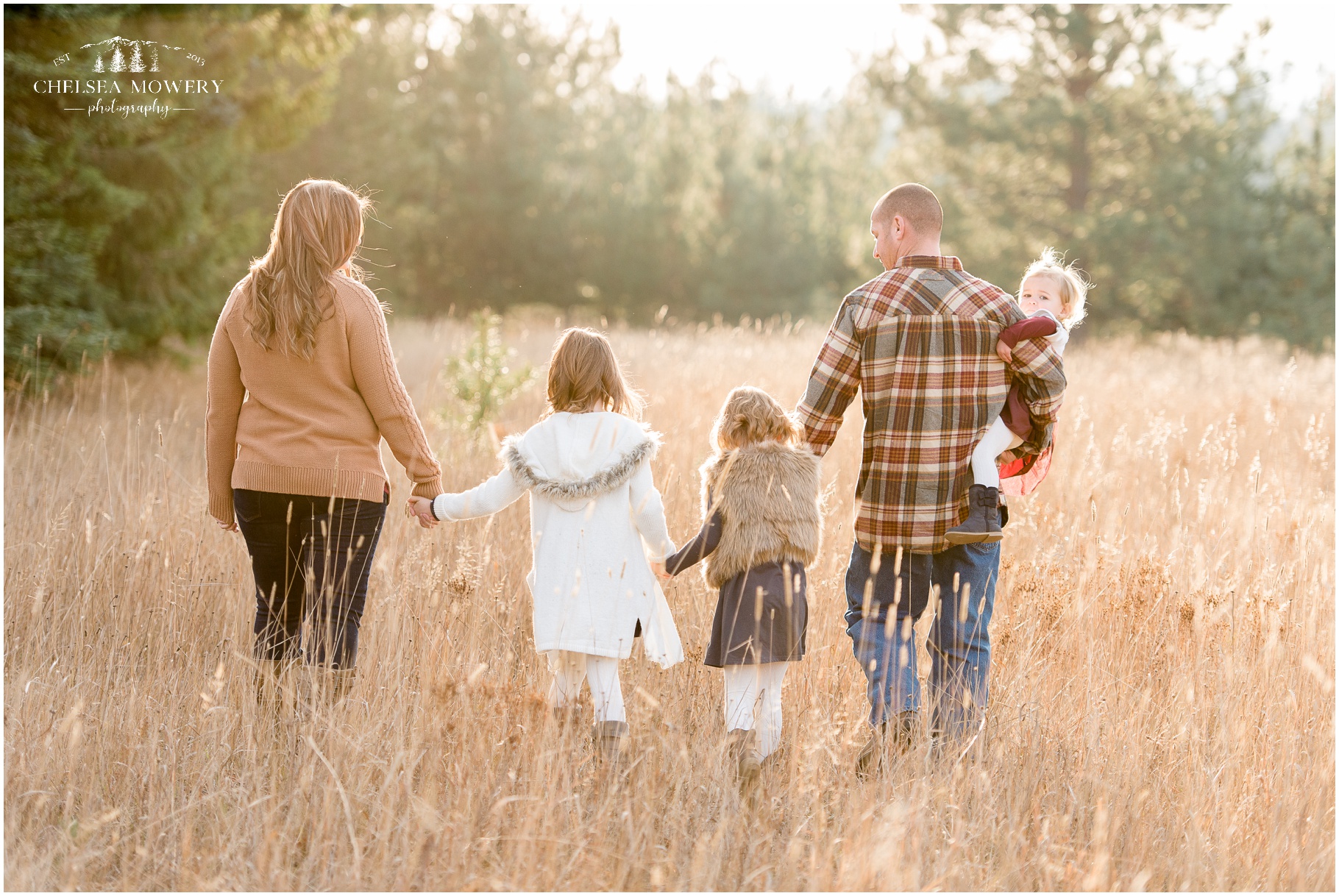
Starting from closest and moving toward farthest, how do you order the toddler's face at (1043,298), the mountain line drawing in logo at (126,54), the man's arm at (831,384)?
the man's arm at (831,384) → the toddler's face at (1043,298) → the mountain line drawing in logo at (126,54)

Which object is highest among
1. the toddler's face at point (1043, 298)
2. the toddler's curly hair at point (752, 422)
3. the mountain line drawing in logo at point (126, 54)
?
the mountain line drawing in logo at point (126, 54)

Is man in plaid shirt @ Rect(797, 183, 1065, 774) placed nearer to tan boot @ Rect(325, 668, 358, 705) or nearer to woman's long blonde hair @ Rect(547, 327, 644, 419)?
woman's long blonde hair @ Rect(547, 327, 644, 419)

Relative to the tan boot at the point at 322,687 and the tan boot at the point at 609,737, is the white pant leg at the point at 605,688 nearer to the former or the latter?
the tan boot at the point at 609,737

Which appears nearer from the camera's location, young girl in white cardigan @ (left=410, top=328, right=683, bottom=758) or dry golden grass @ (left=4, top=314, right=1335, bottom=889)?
dry golden grass @ (left=4, top=314, right=1335, bottom=889)

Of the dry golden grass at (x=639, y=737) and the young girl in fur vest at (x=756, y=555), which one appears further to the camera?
the young girl in fur vest at (x=756, y=555)

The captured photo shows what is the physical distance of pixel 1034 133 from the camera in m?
15.6

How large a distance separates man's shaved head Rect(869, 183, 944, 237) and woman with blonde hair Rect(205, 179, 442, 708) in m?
1.61

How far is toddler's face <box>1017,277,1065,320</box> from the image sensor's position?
3387 mm

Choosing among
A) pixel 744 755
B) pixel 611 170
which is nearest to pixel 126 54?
pixel 744 755

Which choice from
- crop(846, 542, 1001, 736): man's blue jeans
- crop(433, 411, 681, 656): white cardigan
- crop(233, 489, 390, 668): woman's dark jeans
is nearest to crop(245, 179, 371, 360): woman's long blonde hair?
crop(233, 489, 390, 668): woman's dark jeans

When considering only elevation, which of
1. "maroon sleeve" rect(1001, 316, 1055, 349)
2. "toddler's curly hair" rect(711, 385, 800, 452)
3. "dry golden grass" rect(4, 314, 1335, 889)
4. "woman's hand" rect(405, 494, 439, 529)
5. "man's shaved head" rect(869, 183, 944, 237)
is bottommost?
"dry golden grass" rect(4, 314, 1335, 889)

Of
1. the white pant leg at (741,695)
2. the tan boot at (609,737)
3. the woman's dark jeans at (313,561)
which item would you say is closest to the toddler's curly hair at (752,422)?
the white pant leg at (741,695)

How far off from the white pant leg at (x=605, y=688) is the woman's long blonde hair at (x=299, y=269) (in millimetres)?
1218

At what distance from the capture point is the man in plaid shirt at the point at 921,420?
2.97 meters
